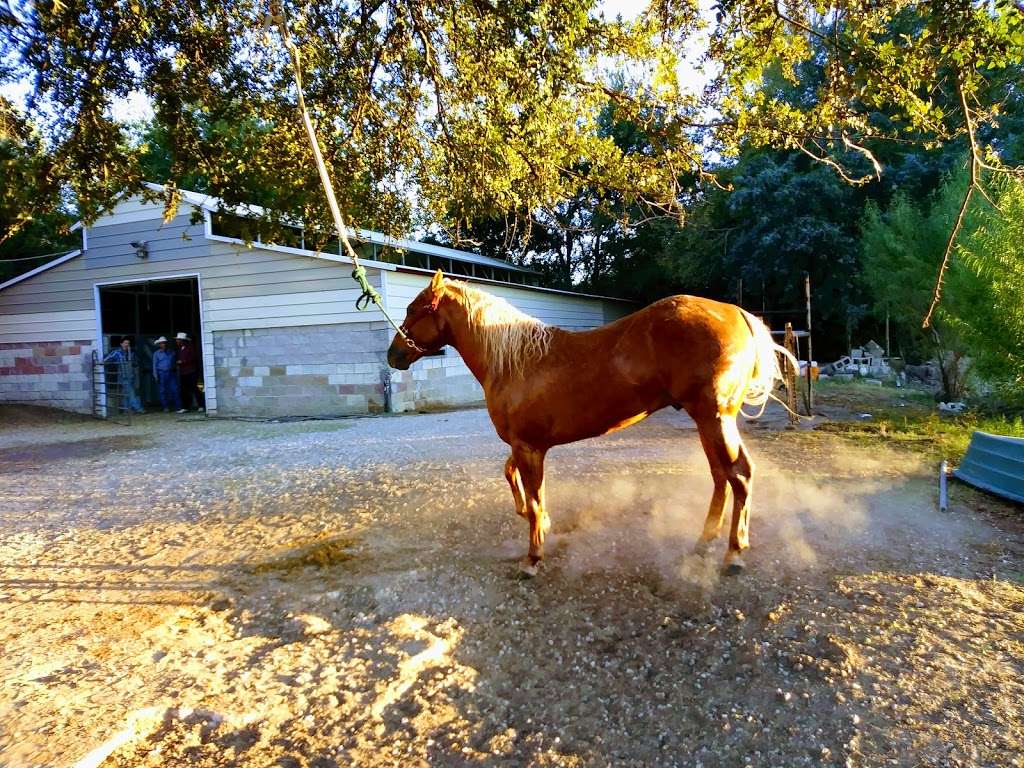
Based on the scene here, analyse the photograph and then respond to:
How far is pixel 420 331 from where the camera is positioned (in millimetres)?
4367

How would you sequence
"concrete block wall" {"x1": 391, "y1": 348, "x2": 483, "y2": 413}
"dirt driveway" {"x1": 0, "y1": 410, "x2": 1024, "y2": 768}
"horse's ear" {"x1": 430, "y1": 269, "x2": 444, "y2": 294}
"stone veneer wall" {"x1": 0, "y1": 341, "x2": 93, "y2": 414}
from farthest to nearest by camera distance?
"stone veneer wall" {"x1": 0, "y1": 341, "x2": 93, "y2": 414} → "concrete block wall" {"x1": 391, "y1": 348, "x2": 483, "y2": 413} → "horse's ear" {"x1": 430, "y1": 269, "x2": 444, "y2": 294} → "dirt driveway" {"x1": 0, "y1": 410, "x2": 1024, "y2": 768}

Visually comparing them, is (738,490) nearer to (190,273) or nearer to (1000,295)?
(1000,295)

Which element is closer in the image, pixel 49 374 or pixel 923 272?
pixel 923 272

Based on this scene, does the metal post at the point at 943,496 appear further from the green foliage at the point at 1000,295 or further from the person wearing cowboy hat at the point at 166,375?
the person wearing cowboy hat at the point at 166,375

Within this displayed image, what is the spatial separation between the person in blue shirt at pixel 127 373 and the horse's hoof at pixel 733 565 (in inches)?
591

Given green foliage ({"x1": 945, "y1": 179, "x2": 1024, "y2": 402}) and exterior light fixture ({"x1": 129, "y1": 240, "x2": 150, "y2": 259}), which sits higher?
exterior light fixture ({"x1": 129, "y1": 240, "x2": 150, "y2": 259})

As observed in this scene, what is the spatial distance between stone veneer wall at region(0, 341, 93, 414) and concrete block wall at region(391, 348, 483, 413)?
8.69m

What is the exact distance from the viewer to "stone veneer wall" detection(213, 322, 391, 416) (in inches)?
515

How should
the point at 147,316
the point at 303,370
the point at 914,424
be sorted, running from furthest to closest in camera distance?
the point at 147,316, the point at 303,370, the point at 914,424

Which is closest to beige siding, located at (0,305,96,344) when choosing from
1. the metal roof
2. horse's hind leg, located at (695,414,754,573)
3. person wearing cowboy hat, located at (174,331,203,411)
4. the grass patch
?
person wearing cowboy hat, located at (174,331,203,411)

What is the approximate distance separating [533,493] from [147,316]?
17.5m

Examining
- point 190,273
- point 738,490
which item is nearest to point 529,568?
point 738,490

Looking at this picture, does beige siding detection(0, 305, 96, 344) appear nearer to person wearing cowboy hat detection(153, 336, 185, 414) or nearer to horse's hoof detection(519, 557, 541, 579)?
person wearing cowboy hat detection(153, 336, 185, 414)

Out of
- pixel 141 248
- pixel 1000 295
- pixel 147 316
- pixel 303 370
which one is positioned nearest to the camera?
pixel 1000 295
